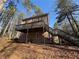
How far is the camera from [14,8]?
1089 inches

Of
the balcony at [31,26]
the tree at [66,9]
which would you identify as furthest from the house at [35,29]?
the tree at [66,9]

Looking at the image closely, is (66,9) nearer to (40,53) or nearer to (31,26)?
(31,26)

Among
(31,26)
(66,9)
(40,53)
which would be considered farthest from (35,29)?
(40,53)

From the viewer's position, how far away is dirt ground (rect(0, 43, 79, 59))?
15090 millimetres

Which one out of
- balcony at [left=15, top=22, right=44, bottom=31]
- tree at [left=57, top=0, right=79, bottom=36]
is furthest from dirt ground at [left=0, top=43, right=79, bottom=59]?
tree at [left=57, top=0, right=79, bottom=36]

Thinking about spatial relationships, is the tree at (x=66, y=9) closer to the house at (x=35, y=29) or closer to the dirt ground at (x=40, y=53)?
the house at (x=35, y=29)

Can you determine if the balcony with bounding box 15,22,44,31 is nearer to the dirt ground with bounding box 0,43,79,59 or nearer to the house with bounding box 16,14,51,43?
the house with bounding box 16,14,51,43

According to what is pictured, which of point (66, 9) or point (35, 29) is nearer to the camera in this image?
Answer: point (35, 29)

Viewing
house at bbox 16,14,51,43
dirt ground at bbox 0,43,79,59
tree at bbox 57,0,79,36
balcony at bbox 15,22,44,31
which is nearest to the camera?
dirt ground at bbox 0,43,79,59

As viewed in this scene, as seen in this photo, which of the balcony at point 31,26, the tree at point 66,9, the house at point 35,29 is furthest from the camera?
the tree at point 66,9

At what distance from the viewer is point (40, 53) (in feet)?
53.5

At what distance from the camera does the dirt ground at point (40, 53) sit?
1509cm

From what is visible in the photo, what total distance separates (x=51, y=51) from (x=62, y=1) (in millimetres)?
19340

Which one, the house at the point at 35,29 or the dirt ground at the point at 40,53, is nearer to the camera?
the dirt ground at the point at 40,53
